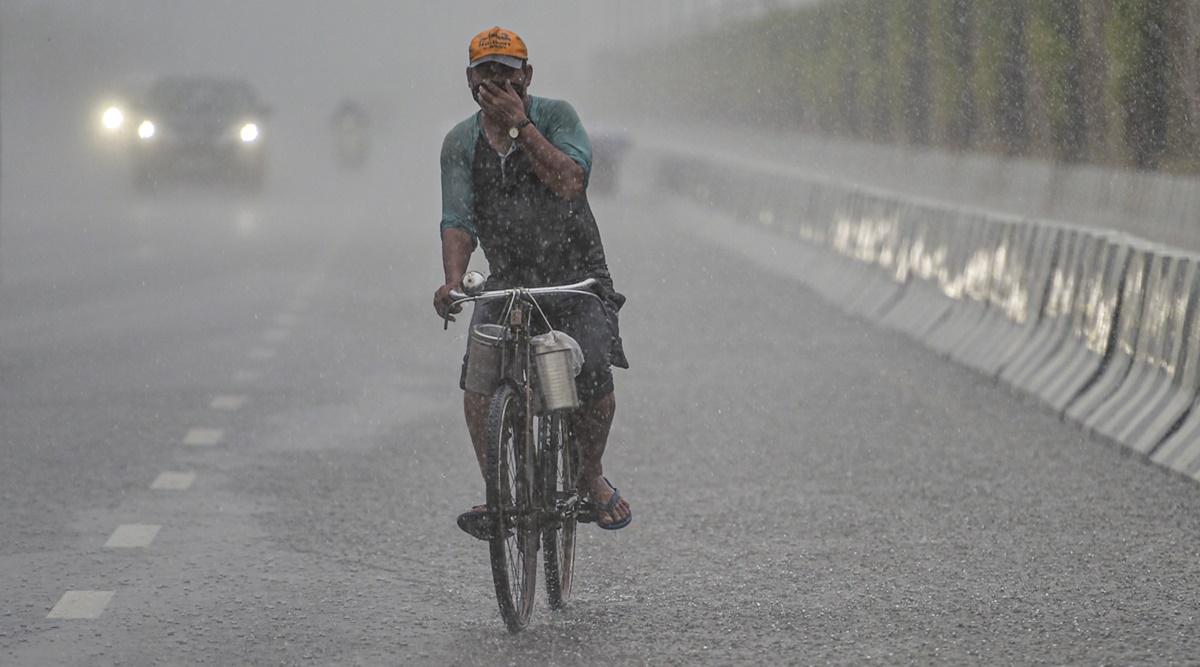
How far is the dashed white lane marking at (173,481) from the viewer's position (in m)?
8.77

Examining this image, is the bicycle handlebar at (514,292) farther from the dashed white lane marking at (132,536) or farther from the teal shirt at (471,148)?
the dashed white lane marking at (132,536)

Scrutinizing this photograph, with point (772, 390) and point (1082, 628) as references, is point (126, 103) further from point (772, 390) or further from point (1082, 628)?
point (1082, 628)

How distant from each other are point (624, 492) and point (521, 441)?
2619mm

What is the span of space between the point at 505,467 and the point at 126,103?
1282 inches

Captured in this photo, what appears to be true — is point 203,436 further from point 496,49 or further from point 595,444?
point 496,49

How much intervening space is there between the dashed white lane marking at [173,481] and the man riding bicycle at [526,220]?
276 cm

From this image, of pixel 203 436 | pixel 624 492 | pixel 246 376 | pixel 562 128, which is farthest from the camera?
pixel 246 376

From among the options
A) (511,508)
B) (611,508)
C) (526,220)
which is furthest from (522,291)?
(611,508)

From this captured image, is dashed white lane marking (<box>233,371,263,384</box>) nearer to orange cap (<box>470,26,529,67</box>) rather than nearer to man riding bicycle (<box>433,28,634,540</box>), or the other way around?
man riding bicycle (<box>433,28,634,540</box>)

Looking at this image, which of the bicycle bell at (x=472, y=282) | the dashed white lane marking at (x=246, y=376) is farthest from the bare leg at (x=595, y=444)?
the dashed white lane marking at (x=246, y=376)

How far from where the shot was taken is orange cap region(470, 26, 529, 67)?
6012 mm

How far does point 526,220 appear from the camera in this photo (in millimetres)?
6406

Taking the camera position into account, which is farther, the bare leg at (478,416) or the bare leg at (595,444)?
the bare leg at (595,444)

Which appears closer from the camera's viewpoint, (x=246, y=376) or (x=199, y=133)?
(x=246, y=376)
